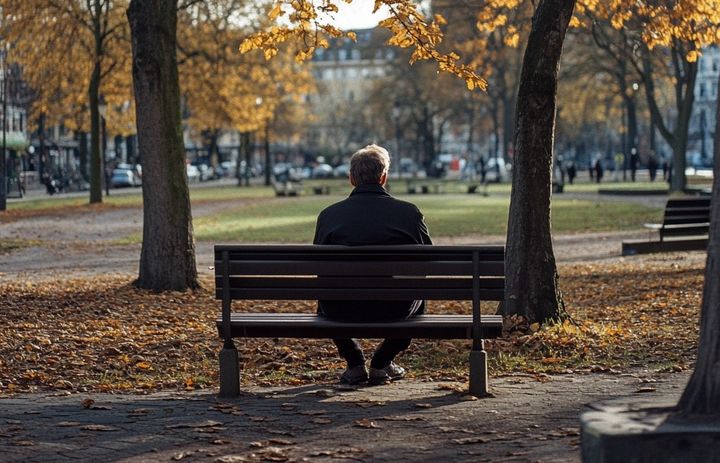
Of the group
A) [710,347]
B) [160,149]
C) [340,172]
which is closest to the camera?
[710,347]

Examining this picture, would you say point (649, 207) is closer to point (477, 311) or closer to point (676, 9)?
point (676, 9)

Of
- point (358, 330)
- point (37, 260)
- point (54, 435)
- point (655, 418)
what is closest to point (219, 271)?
point (358, 330)

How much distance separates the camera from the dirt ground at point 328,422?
6.80 meters

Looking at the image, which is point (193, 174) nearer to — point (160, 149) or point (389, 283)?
point (160, 149)

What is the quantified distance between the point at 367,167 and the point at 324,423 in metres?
1.88

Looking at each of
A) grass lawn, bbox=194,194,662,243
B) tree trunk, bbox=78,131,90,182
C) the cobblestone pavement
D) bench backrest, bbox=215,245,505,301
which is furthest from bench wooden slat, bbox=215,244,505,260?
tree trunk, bbox=78,131,90,182

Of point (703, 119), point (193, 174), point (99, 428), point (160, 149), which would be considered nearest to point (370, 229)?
point (99, 428)

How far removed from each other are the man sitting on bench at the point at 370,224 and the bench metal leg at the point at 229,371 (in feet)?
2.06

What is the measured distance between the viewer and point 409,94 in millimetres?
91188

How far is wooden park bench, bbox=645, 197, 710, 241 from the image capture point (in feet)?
71.5

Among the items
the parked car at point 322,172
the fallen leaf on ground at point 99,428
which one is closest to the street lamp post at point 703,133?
the parked car at point 322,172

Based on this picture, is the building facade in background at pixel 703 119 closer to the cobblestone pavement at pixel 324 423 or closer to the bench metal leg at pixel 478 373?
the cobblestone pavement at pixel 324 423

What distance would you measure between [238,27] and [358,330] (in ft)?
133

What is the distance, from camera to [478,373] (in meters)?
8.34
